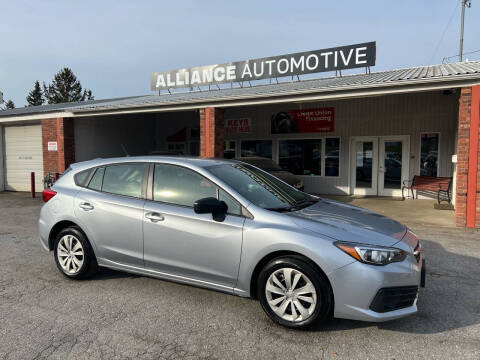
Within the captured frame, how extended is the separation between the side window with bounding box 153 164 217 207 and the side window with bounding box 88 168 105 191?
0.82 m

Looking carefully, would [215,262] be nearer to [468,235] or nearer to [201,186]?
[201,186]

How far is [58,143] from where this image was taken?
13297 mm

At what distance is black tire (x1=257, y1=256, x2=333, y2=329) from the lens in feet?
9.93

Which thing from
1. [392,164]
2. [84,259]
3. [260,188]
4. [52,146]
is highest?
[52,146]

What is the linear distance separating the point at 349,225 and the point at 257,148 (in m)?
12.3

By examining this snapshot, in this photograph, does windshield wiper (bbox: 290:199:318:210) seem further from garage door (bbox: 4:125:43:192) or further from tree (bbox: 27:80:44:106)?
tree (bbox: 27:80:44:106)

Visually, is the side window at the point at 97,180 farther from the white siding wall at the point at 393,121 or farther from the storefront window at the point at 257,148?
the storefront window at the point at 257,148

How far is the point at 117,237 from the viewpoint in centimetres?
405

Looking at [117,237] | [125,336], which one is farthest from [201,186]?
[125,336]

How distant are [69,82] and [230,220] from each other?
59.6 m

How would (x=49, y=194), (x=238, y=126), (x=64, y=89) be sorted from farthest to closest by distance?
(x=64, y=89) < (x=238, y=126) < (x=49, y=194)

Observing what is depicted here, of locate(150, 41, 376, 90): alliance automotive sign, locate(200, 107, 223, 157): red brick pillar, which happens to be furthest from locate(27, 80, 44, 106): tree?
locate(200, 107, 223, 157): red brick pillar

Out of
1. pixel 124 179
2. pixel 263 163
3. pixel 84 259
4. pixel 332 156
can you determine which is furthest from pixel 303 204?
pixel 332 156

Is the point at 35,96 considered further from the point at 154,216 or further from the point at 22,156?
the point at 154,216
